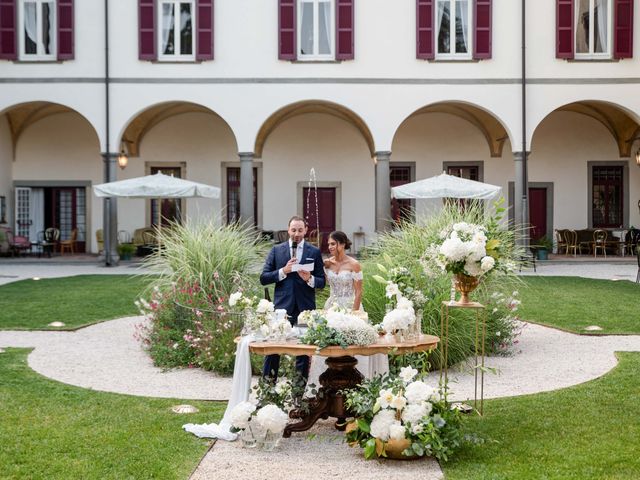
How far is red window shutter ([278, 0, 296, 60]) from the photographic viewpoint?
60.7ft

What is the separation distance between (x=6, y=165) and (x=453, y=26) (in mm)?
11939

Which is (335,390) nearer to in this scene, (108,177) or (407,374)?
(407,374)

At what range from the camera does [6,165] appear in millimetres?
21406

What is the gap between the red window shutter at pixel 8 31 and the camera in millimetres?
18438

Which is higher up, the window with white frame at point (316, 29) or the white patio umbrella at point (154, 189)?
the window with white frame at point (316, 29)

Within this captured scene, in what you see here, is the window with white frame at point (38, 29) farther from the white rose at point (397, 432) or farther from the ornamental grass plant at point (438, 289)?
the white rose at point (397, 432)

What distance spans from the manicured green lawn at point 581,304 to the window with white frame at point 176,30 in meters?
9.41

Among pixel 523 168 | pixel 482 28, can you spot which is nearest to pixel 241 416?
pixel 523 168

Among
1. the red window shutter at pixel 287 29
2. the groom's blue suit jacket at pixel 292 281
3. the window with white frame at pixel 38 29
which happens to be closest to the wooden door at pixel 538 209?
the red window shutter at pixel 287 29

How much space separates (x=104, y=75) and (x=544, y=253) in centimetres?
1122

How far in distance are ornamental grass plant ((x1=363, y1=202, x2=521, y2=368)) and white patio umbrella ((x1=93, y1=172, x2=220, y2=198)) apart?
7933 mm

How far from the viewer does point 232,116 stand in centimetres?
1872

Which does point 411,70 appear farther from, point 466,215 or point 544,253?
point 466,215

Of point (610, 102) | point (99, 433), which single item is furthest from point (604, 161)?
point (99, 433)
